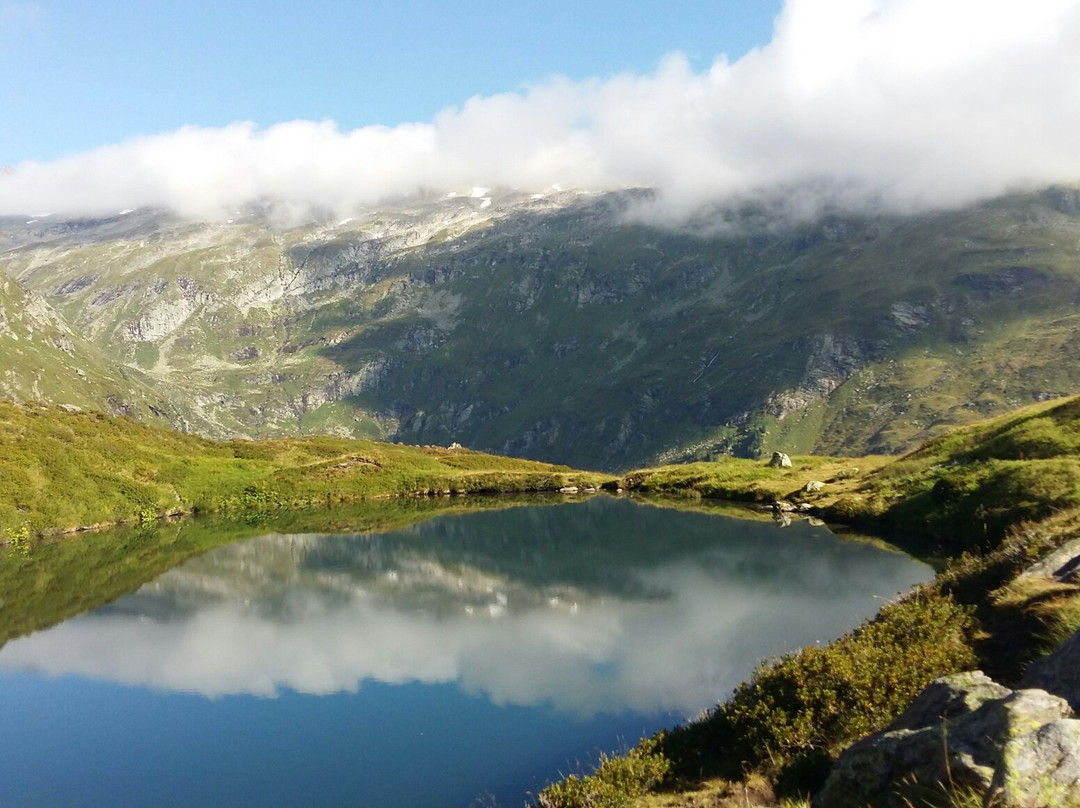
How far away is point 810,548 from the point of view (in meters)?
53.2

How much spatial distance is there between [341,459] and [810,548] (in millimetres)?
74836

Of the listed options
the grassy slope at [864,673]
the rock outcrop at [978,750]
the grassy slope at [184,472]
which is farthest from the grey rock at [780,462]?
the rock outcrop at [978,750]

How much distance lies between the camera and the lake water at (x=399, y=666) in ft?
73.9

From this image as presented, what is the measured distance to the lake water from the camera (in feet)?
73.9

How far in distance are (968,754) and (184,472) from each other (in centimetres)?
9671

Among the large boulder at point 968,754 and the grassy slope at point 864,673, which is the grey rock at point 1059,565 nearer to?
the grassy slope at point 864,673

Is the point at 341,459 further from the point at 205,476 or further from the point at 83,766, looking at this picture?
the point at 83,766

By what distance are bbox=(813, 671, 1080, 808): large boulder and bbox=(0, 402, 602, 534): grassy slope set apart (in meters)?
79.3

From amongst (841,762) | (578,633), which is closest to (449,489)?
(578,633)

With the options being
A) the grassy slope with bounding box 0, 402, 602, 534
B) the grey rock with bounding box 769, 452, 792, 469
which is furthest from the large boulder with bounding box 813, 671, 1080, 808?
the grey rock with bounding box 769, 452, 792, 469

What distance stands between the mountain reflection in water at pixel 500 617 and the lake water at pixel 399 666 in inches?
7.1

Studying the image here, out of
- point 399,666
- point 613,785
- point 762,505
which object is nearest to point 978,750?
point 613,785

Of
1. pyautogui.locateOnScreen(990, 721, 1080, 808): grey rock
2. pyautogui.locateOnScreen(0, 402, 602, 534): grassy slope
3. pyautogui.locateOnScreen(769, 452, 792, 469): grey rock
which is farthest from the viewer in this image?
pyautogui.locateOnScreen(769, 452, 792, 469): grey rock

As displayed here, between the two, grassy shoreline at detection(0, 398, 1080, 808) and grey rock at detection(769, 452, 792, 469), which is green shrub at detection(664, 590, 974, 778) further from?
grey rock at detection(769, 452, 792, 469)
